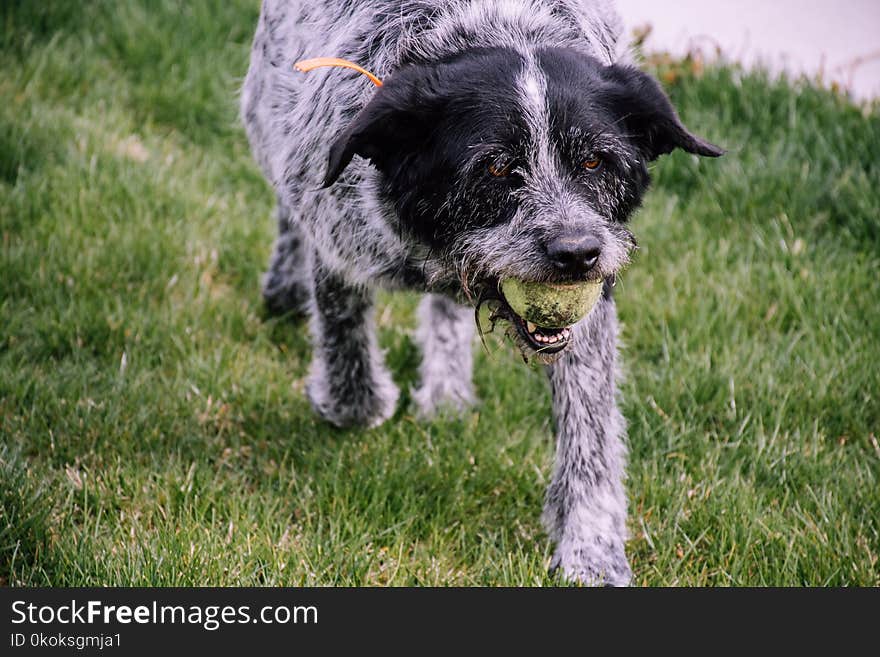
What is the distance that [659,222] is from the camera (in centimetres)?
536

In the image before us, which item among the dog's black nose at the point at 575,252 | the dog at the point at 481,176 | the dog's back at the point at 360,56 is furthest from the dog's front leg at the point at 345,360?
the dog's black nose at the point at 575,252

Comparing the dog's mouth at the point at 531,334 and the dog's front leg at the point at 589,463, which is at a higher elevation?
the dog's mouth at the point at 531,334

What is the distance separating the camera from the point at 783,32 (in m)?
6.63

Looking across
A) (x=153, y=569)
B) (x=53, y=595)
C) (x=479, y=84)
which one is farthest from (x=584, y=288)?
(x=53, y=595)

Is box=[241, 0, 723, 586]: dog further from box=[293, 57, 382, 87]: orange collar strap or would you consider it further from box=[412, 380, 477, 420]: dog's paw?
box=[412, 380, 477, 420]: dog's paw

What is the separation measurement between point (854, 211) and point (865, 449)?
5.05ft

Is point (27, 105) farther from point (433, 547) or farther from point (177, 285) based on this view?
point (433, 547)

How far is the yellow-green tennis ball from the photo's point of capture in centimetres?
310

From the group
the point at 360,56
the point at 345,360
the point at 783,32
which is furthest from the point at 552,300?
the point at 783,32

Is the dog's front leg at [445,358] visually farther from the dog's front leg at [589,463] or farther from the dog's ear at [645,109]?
the dog's ear at [645,109]

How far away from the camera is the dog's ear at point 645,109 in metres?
3.18

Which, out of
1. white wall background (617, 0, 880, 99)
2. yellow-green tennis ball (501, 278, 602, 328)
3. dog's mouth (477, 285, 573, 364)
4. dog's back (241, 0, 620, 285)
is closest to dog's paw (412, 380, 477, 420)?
A: dog's back (241, 0, 620, 285)

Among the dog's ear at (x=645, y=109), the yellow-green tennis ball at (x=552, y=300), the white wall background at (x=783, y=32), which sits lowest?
the white wall background at (x=783, y=32)

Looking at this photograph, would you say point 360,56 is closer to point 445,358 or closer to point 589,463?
point 445,358
